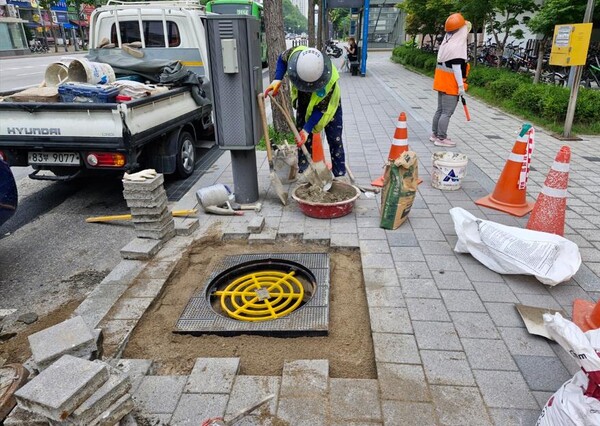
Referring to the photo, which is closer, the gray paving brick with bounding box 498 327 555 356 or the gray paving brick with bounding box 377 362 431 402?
the gray paving brick with bounding box 377 362 431 402

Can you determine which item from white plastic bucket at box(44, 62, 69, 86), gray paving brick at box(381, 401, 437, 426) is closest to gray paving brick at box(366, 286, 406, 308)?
gray paving brick at box(381, 401, 437, 426)

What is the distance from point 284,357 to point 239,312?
564 mm

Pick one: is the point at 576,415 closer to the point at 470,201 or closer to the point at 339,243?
the point at 339,243

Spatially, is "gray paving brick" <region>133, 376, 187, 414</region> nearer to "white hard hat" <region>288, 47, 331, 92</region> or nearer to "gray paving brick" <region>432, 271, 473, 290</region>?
"gray paving brick" <region>432, 271, 473, 290</region>

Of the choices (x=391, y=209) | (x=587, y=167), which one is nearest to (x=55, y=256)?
(x=391, y=209)

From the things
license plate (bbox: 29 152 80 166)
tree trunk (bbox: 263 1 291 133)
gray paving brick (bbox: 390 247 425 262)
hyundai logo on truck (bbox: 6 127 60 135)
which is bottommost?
gray paving brick (bbox: 390 247 425 262)

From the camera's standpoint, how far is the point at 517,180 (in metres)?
4.28

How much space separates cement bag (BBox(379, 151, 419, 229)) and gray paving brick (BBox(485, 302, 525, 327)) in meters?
1.27

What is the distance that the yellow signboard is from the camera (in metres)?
6.17

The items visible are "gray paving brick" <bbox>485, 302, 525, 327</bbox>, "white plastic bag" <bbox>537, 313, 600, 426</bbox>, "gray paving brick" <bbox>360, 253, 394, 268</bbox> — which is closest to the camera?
"white plastic bag" <bbox>537, 313, 600, 426</bbox>

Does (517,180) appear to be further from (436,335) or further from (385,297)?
(436,335)

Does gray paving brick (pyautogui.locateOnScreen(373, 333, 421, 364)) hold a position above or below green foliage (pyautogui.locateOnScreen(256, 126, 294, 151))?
below

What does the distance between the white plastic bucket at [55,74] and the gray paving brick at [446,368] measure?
5239 millimetres

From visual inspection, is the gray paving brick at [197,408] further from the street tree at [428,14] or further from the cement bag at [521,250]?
the street tree at [428,14]
